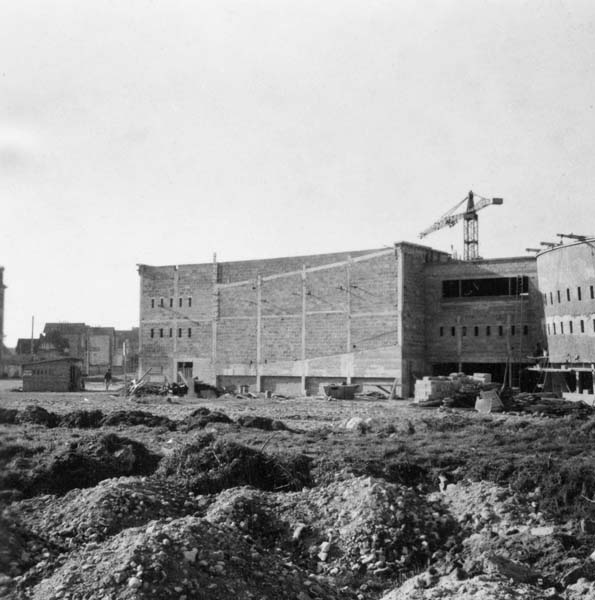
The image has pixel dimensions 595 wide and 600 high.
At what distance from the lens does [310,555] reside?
11.8m

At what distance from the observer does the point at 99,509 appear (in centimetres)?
1213

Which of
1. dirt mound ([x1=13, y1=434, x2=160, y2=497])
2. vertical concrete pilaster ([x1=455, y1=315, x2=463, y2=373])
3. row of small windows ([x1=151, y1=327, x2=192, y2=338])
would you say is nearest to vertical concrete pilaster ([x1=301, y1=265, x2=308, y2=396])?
vertical concrete pilaster ([x1=455, y1=315, x2=463, y2=373])

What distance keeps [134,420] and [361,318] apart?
18995 millimetres

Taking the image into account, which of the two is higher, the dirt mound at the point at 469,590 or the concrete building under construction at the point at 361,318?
the concrete building under construction at the point at 361,318

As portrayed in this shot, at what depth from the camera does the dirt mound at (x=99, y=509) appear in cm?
1173

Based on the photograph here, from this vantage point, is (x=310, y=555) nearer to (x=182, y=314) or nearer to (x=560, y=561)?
(x=560, y=561)

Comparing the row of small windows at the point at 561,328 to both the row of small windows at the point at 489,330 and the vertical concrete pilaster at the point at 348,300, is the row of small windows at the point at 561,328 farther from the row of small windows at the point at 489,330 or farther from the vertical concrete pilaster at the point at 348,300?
the vertical concrete pilaster at the point at 348,300

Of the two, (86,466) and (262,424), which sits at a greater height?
(262,424)

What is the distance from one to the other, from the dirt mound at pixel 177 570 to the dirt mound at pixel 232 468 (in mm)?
4569

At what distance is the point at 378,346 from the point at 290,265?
816 cm

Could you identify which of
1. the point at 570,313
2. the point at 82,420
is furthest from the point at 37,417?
the point at 570,313

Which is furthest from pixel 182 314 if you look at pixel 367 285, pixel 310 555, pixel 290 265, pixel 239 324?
pixel 310 555

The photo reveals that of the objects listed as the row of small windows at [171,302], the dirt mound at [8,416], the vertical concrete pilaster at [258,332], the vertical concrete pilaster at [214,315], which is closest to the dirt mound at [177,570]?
the dirt mound at [8,416]

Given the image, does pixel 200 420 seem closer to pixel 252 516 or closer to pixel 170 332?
pixel 252 516
